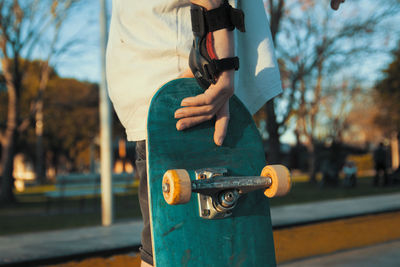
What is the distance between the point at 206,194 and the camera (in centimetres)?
130

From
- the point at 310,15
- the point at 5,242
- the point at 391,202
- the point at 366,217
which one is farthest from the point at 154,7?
the point at 310,15

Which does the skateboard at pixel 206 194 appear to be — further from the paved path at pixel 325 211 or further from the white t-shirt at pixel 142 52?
the paved path at pixel 325 211

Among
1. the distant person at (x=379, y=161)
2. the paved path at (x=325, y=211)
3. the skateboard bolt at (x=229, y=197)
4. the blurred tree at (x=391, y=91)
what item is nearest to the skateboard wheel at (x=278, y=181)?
the skateboard bolt at (x=229, y=197)

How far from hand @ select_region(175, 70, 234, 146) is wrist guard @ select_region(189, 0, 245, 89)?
27 millimetres

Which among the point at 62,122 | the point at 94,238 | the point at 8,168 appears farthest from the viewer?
the point at 62,122

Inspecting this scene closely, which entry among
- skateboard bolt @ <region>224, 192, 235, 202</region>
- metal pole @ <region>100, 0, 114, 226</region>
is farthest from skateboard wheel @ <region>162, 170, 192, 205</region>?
metal pole @ <region>100, 0, 114, 226</region>

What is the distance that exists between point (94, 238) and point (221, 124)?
2.39 metres

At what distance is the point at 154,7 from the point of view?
138cm

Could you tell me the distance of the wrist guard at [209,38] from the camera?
126cm

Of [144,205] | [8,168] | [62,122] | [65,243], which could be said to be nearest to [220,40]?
[144,205]

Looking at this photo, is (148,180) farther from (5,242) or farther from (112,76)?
(5,242)

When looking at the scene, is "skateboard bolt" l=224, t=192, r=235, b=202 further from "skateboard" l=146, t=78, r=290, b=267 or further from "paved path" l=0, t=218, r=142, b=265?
"paved path" l=0, t=218, r=142, b=265

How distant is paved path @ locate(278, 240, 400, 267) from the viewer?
3.78 meters

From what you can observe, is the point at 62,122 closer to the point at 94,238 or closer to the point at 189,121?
the point at 94,238
